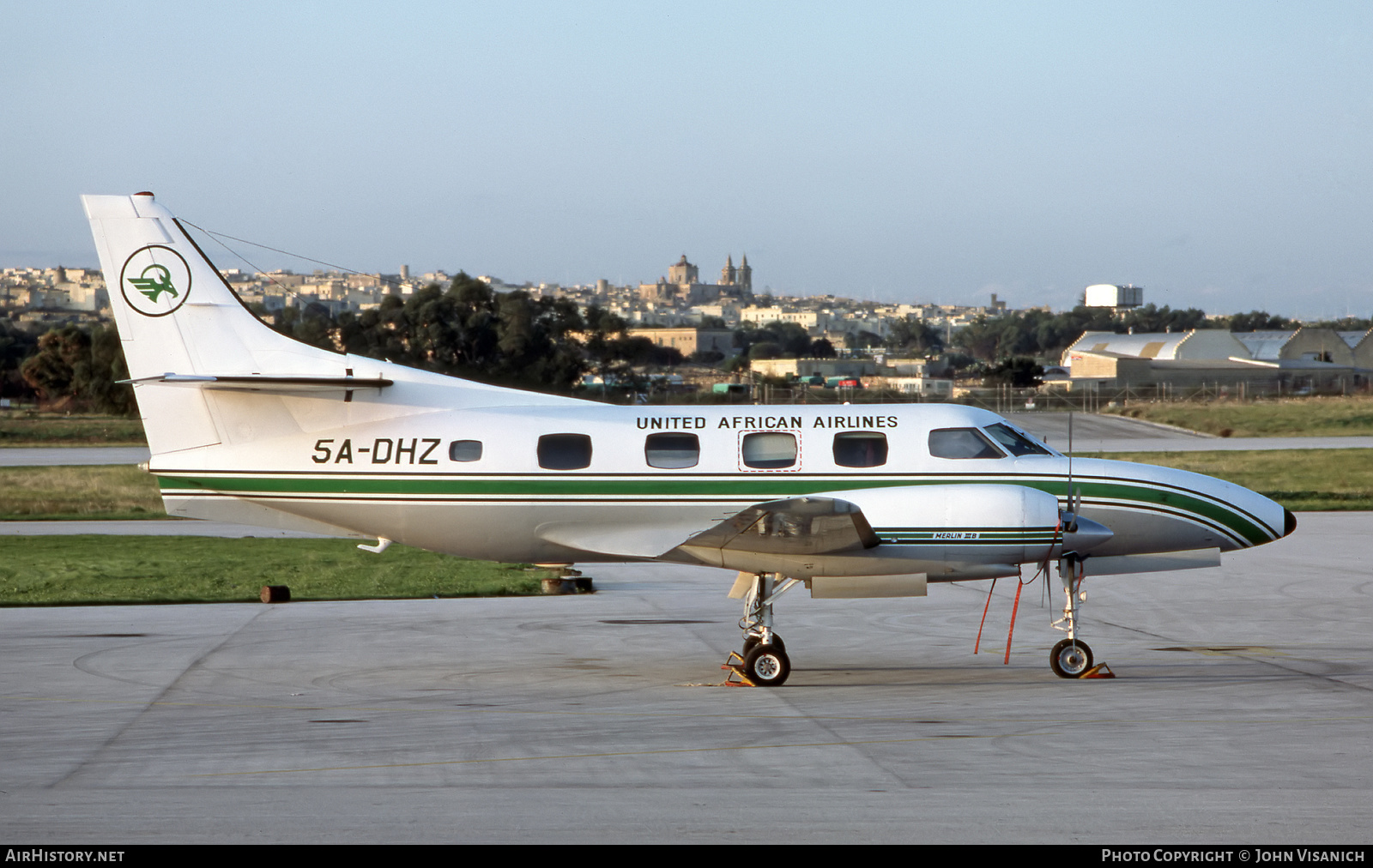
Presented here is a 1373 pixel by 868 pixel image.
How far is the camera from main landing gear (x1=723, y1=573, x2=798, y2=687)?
1348 cm

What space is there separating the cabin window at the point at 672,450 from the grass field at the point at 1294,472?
21511mm

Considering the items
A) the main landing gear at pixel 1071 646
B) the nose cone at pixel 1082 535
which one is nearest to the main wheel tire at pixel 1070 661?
the main landing gear at pixel 1071 646

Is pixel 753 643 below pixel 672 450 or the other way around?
below

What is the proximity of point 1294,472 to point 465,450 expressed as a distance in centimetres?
3452

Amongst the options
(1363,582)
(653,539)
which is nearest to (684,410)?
(653,539)

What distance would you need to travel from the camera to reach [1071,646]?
13.7 m

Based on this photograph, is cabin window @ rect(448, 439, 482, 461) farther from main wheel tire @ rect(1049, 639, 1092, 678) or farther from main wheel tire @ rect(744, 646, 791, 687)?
main wheel tire @ rect(1049, 639, 1092, 678)

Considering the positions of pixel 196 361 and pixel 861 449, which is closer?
pixel 861 449

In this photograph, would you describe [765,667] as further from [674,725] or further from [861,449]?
[861,449]

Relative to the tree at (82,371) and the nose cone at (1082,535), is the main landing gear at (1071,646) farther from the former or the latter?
the tree at (82,371)

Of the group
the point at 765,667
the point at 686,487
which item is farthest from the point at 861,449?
the point at 765,667

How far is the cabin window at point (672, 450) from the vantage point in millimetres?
14133

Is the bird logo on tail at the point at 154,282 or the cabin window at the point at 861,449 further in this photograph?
the bird logo on tail at the point at 154,282

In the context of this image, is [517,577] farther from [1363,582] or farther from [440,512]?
[1363,582]
